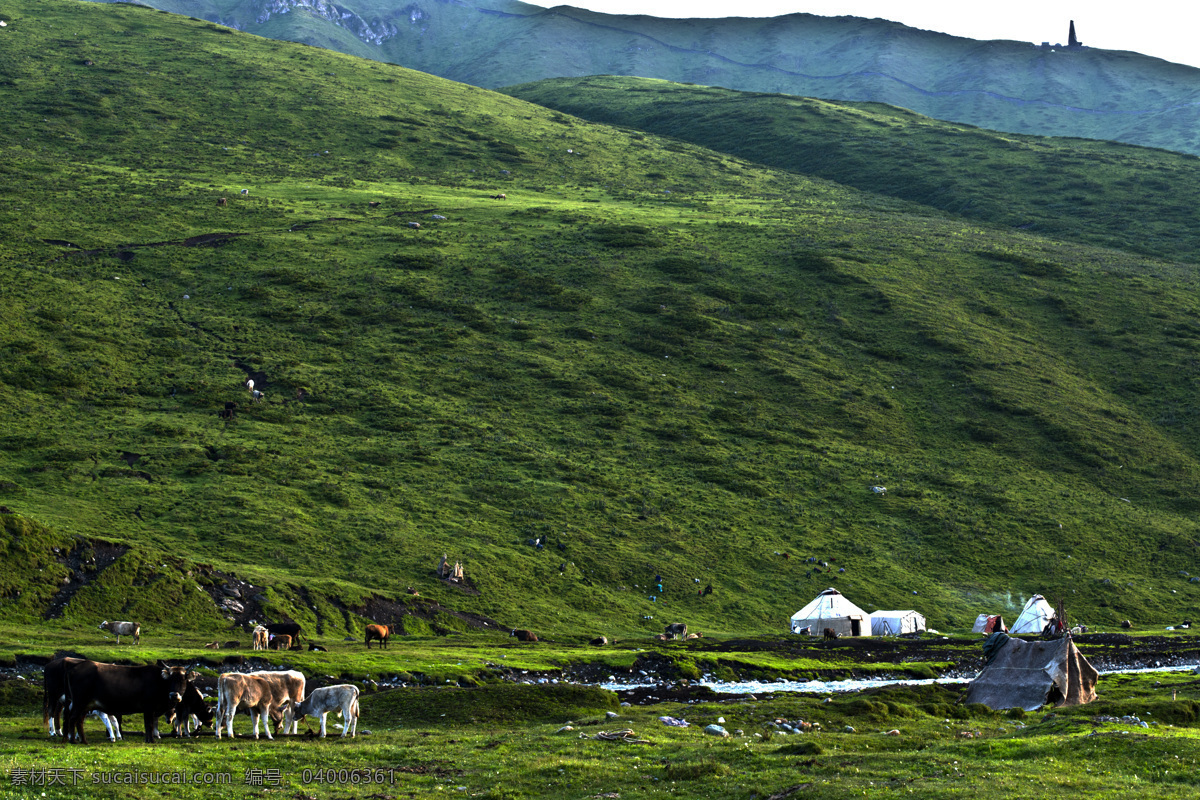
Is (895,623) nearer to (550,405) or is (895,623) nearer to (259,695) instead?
(550,405)

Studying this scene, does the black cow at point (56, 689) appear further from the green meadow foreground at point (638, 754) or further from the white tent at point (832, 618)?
the white tent at point (832, 618)

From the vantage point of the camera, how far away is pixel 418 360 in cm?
11856

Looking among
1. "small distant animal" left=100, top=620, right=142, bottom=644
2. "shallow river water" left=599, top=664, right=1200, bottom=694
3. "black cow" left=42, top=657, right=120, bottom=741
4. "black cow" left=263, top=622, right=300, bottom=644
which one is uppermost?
"black cow" left=42, top=657, right=120, bottom=741

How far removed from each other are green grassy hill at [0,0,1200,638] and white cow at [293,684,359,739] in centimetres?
2931

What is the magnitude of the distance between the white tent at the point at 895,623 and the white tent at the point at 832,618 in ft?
2.09

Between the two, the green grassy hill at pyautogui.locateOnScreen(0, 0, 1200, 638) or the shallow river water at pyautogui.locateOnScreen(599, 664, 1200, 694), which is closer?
the shallow river water at pyautogui.locateOnScreen(599, 664, 1200, 694)

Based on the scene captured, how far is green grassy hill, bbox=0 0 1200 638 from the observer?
7588cm

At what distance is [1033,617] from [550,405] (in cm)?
5429

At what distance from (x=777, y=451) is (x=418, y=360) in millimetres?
41991

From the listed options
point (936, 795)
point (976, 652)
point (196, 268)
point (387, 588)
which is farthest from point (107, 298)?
point (936, 795)

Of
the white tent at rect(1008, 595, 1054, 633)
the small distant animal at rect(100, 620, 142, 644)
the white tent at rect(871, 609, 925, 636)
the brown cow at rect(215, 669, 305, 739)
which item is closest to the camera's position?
the brown cow at rect(215, 669, 305, 739)

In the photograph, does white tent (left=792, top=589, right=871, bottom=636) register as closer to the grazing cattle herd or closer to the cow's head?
the grazing cattle herd

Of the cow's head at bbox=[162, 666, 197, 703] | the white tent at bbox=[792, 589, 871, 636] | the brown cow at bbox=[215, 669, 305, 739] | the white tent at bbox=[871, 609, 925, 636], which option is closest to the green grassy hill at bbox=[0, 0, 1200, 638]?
the white tent at bbox=[792, 589, 871, 636]

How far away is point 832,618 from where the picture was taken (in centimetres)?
7831
